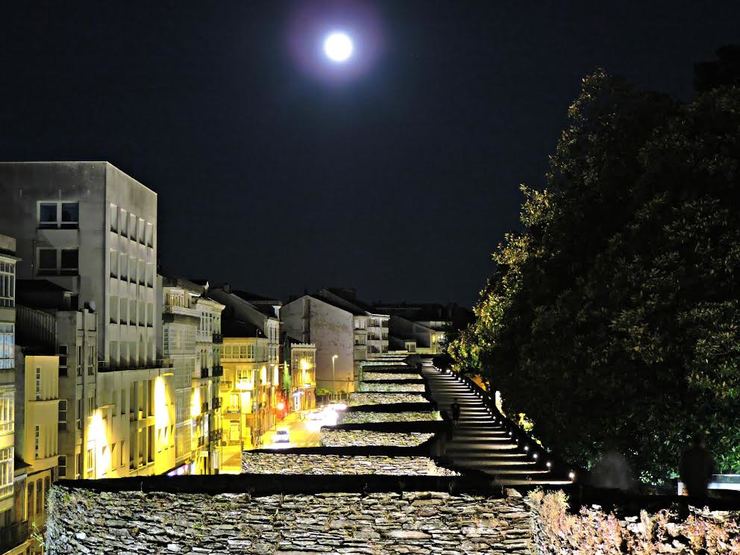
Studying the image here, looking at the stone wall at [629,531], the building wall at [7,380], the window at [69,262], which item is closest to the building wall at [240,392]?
the window at [69,262]

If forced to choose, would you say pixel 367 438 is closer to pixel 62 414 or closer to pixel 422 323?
pixel 62 414

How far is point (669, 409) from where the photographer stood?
1772 cm

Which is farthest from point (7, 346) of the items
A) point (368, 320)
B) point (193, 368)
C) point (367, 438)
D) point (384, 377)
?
point (368, 320)

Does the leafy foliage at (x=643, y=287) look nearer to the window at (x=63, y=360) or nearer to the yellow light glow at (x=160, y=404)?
the window at (x=63, y=360)

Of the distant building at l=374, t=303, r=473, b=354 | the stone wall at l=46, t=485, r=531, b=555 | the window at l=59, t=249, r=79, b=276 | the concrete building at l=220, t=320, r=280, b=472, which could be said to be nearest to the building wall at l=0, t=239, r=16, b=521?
the window at l=59, t=249, r=79, b=276

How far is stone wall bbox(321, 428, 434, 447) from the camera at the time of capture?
25.8 meters

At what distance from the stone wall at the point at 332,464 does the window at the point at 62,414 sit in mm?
16542

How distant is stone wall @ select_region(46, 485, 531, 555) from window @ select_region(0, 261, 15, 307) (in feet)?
66.2

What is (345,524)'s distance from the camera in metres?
12.3

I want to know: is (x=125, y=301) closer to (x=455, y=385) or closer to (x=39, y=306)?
(x=39, y=306)

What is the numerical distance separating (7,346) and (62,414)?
251 inches

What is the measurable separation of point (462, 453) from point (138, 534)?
17818 millimetres

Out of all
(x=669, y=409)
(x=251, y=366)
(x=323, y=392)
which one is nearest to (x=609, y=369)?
(x=669, y=409)

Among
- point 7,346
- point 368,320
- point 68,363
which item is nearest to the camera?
point 7,346
